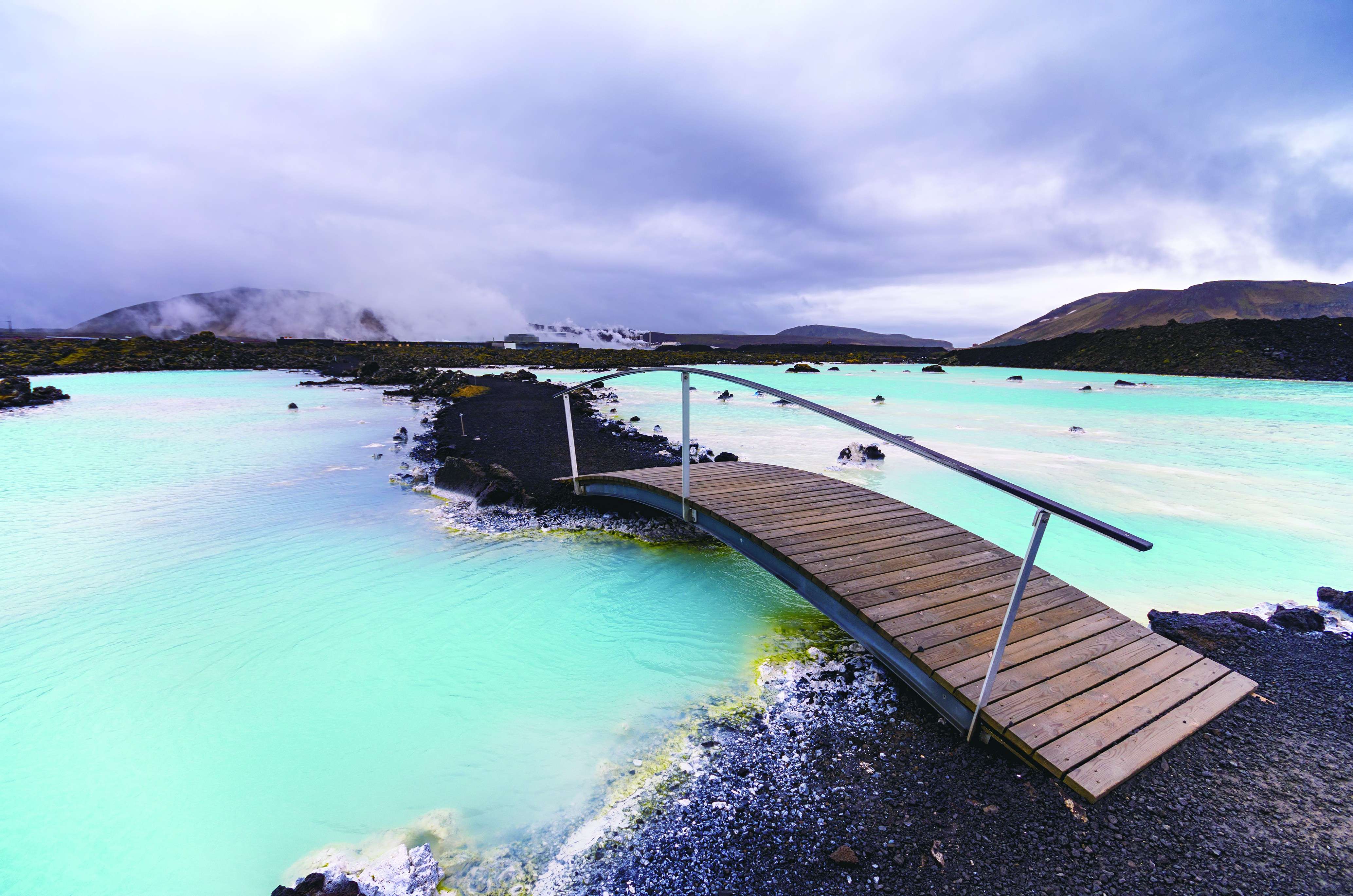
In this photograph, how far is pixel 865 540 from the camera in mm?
4555

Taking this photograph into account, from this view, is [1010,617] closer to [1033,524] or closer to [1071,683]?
[1033,524]

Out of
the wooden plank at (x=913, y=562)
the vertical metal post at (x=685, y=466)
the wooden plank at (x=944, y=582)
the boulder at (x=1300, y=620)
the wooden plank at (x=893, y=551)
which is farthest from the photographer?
the vertical metal post at (x=685, y=466)

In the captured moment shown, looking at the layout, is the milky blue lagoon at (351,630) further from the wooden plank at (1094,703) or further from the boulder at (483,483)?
the wooden plank at (1094,703)

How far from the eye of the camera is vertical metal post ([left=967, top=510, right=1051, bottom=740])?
7.88 feet

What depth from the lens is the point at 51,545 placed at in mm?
6957

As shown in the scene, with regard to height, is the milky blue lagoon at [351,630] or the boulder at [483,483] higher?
the boulder at [483,483]

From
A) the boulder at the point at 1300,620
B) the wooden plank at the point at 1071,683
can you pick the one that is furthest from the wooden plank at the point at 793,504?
the boulder at the point at 1300,620

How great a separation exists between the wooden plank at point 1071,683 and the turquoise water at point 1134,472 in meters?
2.54

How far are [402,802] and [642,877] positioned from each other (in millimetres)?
1633

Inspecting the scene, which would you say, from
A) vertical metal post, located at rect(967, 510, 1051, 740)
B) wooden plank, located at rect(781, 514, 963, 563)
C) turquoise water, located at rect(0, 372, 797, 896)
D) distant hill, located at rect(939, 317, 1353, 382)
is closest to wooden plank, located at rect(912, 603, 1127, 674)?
vertical metal post, located at rect(967, 510, 1051, 740)

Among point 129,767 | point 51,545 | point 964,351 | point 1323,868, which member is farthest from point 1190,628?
point 964,351

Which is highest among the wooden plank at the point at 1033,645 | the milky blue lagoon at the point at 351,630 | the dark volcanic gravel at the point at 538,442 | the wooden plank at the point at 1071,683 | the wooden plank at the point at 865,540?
the wooden plank at the point at 865,540

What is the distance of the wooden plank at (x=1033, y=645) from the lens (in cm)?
300

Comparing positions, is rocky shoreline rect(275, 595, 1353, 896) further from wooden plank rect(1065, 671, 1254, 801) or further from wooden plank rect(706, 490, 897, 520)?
wooden plank rect(706, 490, 897, 520)
